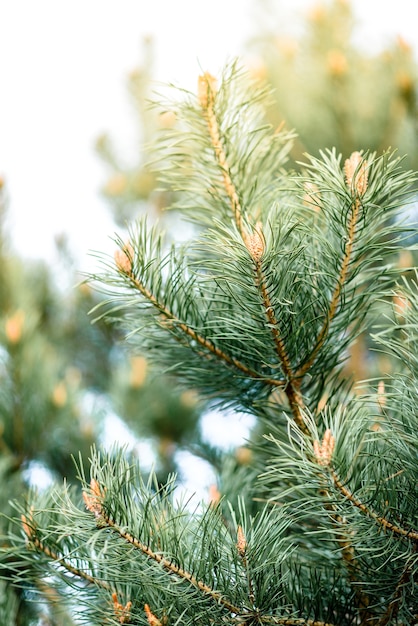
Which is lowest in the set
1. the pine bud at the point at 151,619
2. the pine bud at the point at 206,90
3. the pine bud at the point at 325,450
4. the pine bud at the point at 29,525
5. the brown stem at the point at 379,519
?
the pine bud at the point at 151,619

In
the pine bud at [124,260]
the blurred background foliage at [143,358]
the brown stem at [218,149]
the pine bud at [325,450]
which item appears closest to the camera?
the pine bud at [325,450]

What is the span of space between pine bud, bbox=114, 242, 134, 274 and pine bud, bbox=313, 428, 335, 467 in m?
0.25

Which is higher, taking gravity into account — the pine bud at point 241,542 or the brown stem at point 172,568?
the pine bud at point 241,542

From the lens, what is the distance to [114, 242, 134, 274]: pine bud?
2.12ft

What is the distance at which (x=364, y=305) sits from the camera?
0.71m

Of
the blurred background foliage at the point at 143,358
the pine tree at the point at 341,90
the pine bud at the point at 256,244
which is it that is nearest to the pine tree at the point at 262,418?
the pine bud at the point at 256,244

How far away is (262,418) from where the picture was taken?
0.78 metres

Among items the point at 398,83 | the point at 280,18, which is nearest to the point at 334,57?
the point at 398,83

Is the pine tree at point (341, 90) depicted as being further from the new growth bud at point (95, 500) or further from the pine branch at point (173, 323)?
the new growth bud at point (95, 500)

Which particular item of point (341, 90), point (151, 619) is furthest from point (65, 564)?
point (341, 90)

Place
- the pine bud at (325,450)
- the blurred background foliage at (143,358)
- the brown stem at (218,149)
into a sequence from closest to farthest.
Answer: the pine bud at (325,450)
the brown stem at (218,149)
the blurred background foliage at (143,358)

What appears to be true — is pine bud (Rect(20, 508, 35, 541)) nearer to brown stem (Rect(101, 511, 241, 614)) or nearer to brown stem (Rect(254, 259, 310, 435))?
brown stem (Rect(101, 511, 241, 614))

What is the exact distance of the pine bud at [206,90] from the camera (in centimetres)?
74

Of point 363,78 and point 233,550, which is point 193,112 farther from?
point 363,78
